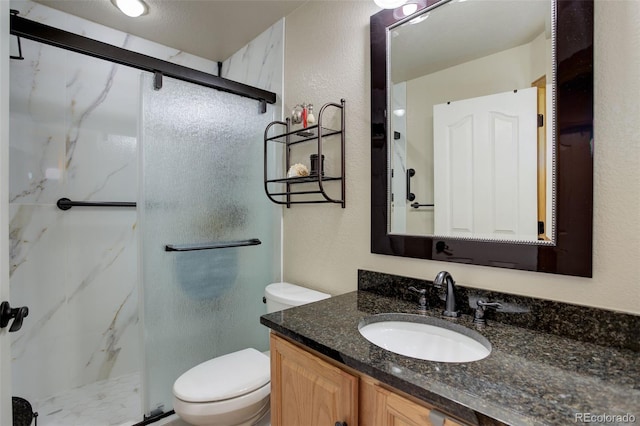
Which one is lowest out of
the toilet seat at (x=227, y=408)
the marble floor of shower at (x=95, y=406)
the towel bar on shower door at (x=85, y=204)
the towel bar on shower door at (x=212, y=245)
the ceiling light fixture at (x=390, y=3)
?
the marble floor of shower at (x=95, y=406)

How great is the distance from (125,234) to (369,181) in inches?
68.7

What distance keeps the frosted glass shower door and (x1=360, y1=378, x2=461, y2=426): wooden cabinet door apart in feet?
3.88

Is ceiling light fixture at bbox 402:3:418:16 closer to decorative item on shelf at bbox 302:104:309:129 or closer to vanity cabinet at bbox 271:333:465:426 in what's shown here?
decorative item on shelf at bbox 302:104:309:129

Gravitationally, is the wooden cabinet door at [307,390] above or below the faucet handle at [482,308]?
below

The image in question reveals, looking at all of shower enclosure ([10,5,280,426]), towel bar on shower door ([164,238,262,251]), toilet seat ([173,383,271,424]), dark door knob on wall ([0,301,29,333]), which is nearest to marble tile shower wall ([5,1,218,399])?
shower enclosure ([10,5,280,426])

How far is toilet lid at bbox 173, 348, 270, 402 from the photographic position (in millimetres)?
1255

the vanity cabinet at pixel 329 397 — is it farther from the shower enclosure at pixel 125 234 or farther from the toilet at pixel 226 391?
the shower enclosure at pixel 125 234

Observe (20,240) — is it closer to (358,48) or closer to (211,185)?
(211,185)

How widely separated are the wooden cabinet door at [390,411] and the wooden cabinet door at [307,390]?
0.03 metres

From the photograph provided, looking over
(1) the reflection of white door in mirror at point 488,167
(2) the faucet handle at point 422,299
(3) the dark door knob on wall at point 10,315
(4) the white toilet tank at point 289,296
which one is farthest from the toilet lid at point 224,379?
(1) the reflection of white door in mirror at point 488,167

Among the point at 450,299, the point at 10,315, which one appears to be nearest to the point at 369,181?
the point at 450,299

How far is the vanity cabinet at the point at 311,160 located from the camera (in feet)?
5.02

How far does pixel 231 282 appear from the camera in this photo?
184 cm

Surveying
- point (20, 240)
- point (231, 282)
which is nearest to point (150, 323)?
point (231, 282)
